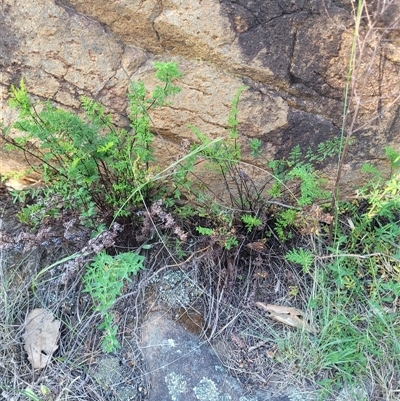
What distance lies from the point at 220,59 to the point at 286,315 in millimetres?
1139

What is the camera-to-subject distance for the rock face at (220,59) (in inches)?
70.7

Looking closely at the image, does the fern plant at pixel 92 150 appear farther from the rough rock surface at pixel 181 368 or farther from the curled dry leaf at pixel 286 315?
the curled dry leaf at pixel 286 315

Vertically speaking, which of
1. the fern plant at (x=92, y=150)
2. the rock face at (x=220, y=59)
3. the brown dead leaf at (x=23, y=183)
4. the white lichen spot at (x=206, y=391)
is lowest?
the white lichen spot at (x=206, y=391)

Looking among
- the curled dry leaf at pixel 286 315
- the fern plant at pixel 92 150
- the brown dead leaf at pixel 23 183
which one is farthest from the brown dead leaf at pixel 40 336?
the curled dry leaf at pixel 286 315

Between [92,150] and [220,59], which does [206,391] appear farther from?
[220,59]

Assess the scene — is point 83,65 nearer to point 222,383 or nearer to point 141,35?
point 141,35

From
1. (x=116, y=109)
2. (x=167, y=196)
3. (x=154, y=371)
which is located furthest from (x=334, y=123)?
(x=154, y=371)

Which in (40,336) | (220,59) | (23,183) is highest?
(220,59)

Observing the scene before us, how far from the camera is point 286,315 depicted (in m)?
1.96

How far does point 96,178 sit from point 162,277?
1.77 ft

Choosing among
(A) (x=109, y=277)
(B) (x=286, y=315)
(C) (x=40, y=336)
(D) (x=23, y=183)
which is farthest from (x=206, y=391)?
(D) (x=23, y=183)

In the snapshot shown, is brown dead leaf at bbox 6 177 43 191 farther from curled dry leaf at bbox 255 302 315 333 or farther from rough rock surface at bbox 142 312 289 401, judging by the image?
curled dry leaf at bbox 255 302 315 333

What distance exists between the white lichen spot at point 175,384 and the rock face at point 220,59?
40.0 inches

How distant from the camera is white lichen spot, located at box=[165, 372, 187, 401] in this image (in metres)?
1.75
